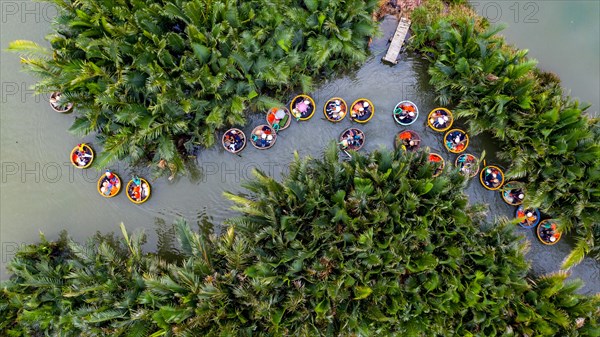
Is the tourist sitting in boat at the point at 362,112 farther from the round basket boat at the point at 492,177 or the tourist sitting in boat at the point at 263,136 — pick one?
the round basket boat at the point at 492,177

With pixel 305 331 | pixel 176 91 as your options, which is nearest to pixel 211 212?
→ pixel 176 91

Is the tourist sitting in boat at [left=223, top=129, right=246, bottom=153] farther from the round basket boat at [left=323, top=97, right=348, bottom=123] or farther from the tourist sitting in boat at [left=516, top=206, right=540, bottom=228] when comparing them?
the tourist sitting in boat at [left=516, top=206, right=540, bottom=228]

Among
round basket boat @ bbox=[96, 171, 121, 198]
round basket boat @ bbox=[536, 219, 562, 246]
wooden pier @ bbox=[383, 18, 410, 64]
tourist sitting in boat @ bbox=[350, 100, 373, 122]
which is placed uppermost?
wooden pier @ bbox=[383, 18, 410, 64]

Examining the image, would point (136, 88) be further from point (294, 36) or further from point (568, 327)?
point (568, 327)

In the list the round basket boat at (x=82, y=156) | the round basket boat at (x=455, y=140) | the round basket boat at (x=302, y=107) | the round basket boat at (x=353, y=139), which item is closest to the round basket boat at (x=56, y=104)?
the round basket boat at (x=82, y=156)

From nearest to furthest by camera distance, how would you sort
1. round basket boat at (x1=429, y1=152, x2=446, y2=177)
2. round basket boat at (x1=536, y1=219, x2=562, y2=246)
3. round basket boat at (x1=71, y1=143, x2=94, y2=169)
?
round basket boat at (x1=429, y1=152, x2=446, y2=177), round basket boat at (x1=536, y1=219, x2=562, y2=246), round basket boat at (x1=71, y1=143, x2=94, y2=169)

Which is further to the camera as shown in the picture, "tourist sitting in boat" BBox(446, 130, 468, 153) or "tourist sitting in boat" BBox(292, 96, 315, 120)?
"tourist sitting in boat" BBox(292, 96, 315, 120)

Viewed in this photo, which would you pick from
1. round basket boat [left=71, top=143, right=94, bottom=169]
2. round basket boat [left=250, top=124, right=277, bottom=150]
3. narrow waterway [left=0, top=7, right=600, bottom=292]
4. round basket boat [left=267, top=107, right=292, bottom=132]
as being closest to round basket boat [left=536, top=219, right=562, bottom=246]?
narrow waterway [left=0, top=7, right=600, bottom=292]
